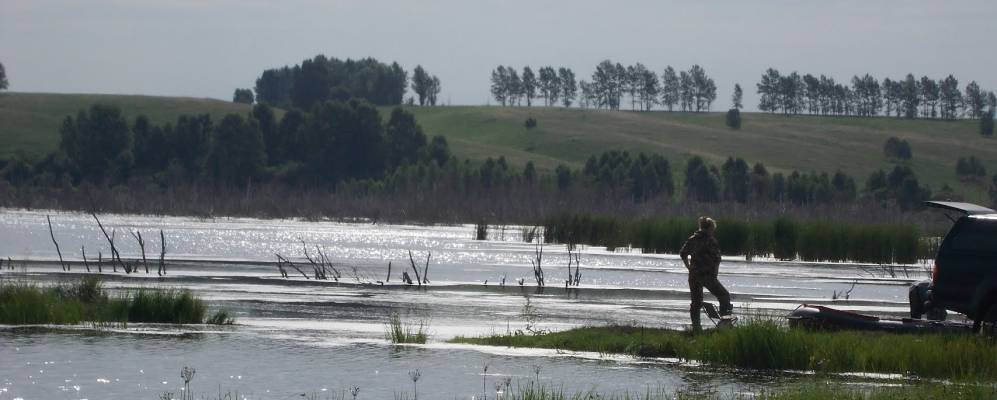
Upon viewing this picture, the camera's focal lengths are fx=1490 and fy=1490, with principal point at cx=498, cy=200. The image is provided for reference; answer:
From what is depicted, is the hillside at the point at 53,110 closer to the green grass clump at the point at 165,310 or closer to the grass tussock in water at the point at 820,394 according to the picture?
the green grass clump at the point at 165,310

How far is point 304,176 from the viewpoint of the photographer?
129000 mm

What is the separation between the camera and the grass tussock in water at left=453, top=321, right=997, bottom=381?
19.6 meters

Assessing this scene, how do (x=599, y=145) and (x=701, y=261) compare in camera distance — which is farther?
(x=599, y=145)

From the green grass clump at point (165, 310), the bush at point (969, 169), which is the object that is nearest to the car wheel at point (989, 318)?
the green grass clump at point (165, 310)

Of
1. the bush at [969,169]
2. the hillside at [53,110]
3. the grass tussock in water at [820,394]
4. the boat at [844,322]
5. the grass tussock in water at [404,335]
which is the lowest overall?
the grass tussock in water at [404,335]

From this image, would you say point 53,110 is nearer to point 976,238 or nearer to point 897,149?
point 897,149

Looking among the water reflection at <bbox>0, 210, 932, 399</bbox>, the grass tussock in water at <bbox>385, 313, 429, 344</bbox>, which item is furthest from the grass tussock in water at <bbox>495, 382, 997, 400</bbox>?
the grass tussock in water at <bbox>385, 313, 429, 344</bbox>

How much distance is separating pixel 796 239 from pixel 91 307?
104 feet

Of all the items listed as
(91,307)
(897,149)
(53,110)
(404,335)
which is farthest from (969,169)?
(91,307)

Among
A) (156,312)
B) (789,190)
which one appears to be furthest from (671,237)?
(789,190)

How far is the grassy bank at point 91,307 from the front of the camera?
82.8 feet

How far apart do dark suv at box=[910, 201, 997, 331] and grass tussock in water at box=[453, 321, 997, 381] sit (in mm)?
721

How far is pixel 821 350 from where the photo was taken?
20.8 metres

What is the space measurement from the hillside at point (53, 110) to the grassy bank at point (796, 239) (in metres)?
109
